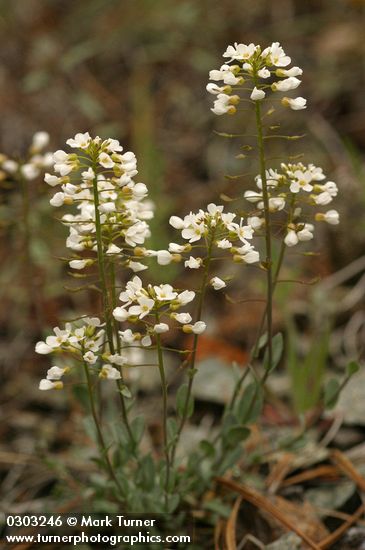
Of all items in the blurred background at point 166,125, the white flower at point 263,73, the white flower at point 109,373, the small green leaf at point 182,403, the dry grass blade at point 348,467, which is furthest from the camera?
the blurred background at point 166,125

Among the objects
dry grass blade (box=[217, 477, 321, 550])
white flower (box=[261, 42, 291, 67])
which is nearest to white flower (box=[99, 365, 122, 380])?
dry grass blade (box=[217, 477, 321, 550])

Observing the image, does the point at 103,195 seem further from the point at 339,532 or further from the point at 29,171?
the point at 339,532

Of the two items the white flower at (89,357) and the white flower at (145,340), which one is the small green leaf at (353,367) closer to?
the white flower at (145,340)

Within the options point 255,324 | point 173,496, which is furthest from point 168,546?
point 255,324

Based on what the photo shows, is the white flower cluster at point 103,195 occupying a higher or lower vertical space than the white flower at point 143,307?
higher

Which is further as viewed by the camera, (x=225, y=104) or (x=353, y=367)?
(x=353, y=367)

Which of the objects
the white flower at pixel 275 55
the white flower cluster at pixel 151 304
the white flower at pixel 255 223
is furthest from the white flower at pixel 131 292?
the white flower at pixel 275 55

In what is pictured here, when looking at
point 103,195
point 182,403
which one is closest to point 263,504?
point 182,403

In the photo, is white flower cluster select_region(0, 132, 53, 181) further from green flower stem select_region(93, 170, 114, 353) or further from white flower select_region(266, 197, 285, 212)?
white flower select_region(266, 197, 285, 212)
